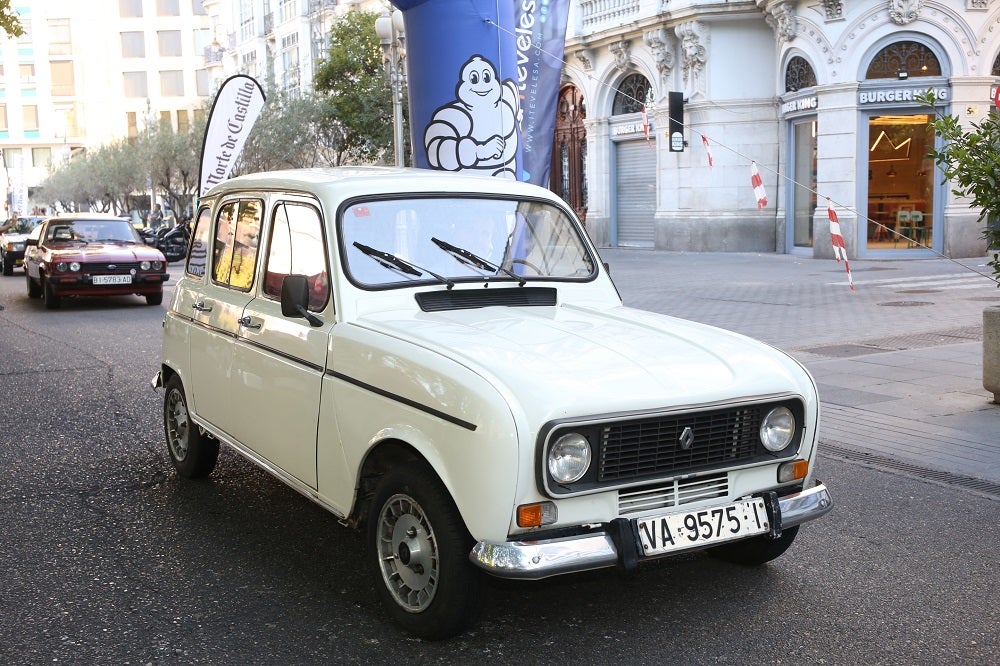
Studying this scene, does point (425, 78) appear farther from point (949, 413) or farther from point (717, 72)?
point (717, 72)

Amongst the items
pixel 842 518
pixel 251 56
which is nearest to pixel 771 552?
pixel 842 518

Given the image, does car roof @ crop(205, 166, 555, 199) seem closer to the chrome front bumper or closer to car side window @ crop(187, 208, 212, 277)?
car side window @ crop(187, 208, 212, 277)

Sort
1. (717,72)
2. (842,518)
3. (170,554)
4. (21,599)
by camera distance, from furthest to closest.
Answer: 1. (717,72)
2. (842,518)
3. (170,554)
4. (21,599)

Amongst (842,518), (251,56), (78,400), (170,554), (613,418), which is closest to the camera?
(613,418)

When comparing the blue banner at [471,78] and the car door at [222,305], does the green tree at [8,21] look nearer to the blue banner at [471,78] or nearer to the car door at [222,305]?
the blue banner at [471,78]

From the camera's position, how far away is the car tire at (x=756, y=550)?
451 cm

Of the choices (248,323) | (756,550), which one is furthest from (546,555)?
(248,323)

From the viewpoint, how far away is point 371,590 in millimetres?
4387

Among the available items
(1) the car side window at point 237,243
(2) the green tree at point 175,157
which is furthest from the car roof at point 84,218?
(2) the green tree at point 175,157

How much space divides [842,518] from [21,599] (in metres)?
3.81

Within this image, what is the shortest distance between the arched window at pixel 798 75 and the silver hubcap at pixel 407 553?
2304 centimetres

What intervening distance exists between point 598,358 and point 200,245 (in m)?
3.00

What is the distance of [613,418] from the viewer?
11.7 ft

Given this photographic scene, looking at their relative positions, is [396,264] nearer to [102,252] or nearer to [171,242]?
[102,252]
